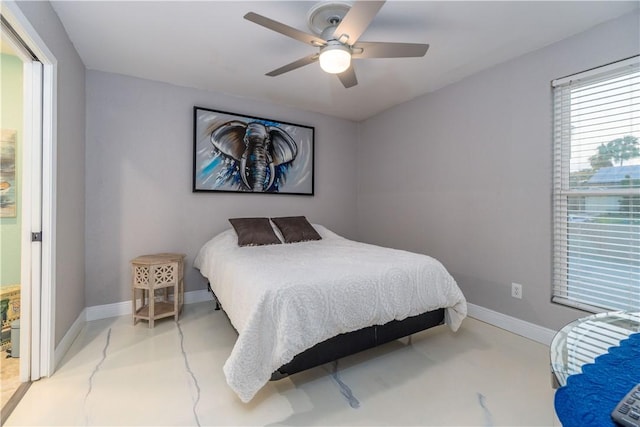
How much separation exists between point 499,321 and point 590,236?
1010 mm

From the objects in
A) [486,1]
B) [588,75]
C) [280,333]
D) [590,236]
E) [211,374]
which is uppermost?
[486,1]

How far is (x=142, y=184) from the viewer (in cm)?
296

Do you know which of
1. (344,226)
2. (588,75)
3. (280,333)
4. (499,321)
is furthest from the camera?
(344,226)

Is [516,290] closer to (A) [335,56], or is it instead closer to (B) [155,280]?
(A) [335,56]

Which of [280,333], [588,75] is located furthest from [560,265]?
[280,333]

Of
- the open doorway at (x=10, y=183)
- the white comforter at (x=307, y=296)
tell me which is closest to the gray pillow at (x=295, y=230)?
the white comforter at (x=307, y=296)

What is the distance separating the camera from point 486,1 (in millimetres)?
1817

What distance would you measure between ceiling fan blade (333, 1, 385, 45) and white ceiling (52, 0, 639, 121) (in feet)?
1.23

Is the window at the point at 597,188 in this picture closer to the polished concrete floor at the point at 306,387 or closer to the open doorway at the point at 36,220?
the polished concrete floor at the point at 306,387

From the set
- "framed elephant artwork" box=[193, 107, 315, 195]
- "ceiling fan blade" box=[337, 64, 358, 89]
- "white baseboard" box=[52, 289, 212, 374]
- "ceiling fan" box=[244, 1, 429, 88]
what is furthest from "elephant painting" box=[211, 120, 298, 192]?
"ceiling fan" box=[244, 1, 429, 88]

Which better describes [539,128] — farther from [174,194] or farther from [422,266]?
[174,194]

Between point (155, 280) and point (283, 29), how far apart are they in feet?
7.37

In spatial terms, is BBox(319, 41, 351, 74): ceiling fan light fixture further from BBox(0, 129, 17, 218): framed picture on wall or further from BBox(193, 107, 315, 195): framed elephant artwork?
BBox(0, 129, 17, 218): framed picture on wall

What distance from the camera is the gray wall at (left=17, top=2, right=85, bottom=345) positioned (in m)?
1.90
